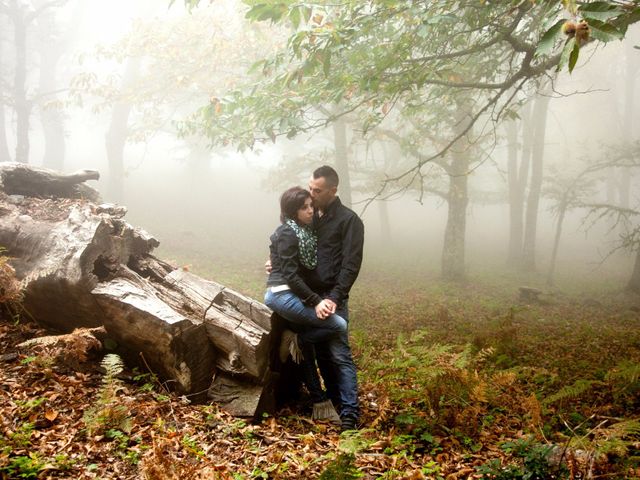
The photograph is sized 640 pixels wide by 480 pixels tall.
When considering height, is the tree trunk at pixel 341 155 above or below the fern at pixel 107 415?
above

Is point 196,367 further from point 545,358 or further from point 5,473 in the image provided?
point 545,358

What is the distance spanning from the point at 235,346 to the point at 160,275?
1.74 meters

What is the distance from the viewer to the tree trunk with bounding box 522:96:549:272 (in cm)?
1816

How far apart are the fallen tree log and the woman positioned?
1.28 ft

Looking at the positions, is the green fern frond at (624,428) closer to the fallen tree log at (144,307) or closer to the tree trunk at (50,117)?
the fallen tree log at (144,307)

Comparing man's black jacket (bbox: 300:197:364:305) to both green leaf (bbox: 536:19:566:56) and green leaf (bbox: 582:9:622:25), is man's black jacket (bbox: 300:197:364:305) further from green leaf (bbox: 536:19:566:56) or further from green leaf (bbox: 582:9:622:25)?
green leaf (bbox: 582:9:622:25)

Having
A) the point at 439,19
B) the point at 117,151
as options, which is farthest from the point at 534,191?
the point at 117,151

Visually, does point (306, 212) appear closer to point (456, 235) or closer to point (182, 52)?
point (456, 235)

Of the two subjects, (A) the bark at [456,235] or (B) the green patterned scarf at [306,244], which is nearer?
(B) the green patterned scarf at [306,244]

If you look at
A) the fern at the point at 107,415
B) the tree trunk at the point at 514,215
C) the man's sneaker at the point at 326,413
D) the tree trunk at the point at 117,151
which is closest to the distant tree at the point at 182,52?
the tree trunk at the point at 117,151

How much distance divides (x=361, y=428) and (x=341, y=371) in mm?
606

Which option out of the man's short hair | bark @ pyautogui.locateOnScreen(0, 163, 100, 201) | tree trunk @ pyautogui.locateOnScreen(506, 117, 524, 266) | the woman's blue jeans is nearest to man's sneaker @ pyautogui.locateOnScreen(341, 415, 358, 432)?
the woman's blue jeans

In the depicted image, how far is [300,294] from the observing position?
429 cm

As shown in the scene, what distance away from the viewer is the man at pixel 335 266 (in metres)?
4.38
